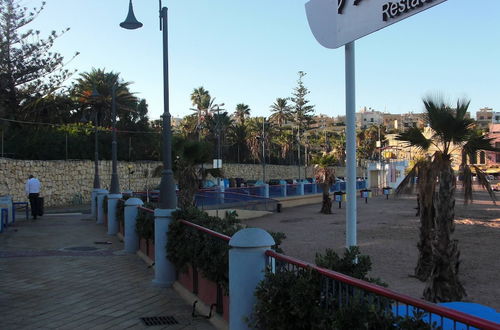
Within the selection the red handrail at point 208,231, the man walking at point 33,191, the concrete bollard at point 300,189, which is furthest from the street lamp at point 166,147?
the concrete bollard at point 300,189

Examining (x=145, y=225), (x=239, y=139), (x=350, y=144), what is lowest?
(x=145, y=225)

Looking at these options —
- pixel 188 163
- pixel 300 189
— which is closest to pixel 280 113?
pixel 300 189

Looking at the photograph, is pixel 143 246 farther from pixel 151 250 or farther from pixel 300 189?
pixel 300 189

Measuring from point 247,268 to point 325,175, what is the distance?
1129 inches

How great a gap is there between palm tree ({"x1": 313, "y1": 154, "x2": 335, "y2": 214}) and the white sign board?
2877cm

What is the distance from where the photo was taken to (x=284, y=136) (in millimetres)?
81438

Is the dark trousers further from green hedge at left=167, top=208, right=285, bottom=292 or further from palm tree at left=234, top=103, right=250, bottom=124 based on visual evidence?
palm tree at left=234, top=103, right=250, bottom=124

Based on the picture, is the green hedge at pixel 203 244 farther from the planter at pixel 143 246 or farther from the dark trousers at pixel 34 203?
the dark trousers at pixel 34 203

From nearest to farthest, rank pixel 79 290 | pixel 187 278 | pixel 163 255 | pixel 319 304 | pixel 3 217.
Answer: pixel 319 304 < pixel 187 278 < pixel 79 290 < pixel 163 255 < pixel 3 217

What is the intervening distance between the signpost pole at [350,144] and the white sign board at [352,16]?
206mm

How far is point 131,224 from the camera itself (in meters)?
11.1

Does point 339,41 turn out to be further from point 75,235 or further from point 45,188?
point 45,188

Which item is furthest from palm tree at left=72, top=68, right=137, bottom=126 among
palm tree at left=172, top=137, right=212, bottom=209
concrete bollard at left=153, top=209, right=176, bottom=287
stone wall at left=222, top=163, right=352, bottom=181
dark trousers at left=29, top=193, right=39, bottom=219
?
concrete bollard at left=153, top=209, right=176, bottom=287

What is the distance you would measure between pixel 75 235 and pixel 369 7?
13474 millimetres
